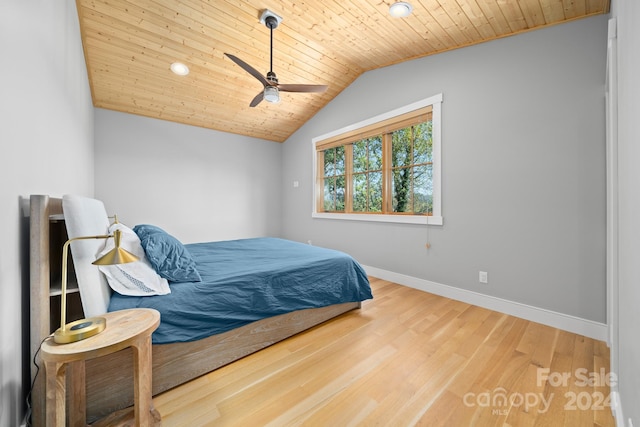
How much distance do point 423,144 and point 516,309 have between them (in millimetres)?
2085

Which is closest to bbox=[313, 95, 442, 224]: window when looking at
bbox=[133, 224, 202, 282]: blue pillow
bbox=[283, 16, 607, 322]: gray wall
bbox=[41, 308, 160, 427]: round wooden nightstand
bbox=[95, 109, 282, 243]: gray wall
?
bbox=[283, 16, 607, 322]: gray wall

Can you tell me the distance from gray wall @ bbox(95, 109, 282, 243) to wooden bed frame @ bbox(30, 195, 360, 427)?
123 inches

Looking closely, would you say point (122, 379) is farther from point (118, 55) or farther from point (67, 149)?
point (118, 55)

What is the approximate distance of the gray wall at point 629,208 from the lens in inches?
35.3

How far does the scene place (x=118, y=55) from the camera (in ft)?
9.77

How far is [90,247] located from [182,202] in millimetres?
3462

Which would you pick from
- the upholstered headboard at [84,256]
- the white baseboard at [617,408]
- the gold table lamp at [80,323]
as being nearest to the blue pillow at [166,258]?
the upholstered headboard at [84,256]

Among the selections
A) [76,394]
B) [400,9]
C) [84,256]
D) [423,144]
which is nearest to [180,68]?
[400,9]

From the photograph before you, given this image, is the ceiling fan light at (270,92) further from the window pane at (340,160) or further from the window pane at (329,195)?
the window pane at (329,195)

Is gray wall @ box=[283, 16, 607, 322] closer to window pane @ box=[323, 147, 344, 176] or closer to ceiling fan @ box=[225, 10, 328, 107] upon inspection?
window pane @ box=[323, 147, 344, 176]

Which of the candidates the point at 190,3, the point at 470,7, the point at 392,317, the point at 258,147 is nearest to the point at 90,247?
the point at 392,317

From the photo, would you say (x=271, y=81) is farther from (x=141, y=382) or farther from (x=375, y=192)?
(x=141, y=382)

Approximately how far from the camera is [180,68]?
3.27 m

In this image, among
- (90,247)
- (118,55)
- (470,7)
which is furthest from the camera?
(118,55)
